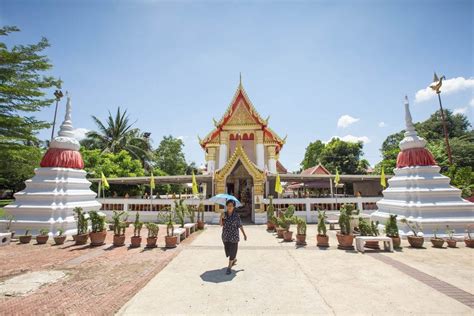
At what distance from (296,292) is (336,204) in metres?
12.4

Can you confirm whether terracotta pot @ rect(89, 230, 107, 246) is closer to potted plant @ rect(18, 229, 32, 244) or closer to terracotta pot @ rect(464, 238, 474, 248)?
potted plant @ rect(18, 229, 32, 244)

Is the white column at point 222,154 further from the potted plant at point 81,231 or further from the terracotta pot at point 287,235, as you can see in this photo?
the potted plant at point 81,231

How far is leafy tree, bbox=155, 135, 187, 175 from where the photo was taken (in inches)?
1313

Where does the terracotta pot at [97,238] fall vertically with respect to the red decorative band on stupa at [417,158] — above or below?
below

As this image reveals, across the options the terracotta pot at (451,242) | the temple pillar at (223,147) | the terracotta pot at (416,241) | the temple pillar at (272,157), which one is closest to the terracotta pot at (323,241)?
the terracotta pot at (416,241)

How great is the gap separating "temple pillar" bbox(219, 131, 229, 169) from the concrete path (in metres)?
Answer: 13.2

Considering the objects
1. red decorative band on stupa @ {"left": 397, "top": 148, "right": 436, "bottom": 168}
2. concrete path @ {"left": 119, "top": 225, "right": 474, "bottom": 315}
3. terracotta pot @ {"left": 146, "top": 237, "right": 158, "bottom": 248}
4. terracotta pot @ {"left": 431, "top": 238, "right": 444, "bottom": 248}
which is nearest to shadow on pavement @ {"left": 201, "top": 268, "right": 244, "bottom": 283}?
concrete path @ {"left": 119, "top": 225, "right": 474, "bottom": 315}

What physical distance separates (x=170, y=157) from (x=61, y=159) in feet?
70.8

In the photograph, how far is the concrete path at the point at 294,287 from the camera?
13.0 feet

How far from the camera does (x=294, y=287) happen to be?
16.1ft

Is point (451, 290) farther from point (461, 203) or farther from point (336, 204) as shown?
point (336, 204)

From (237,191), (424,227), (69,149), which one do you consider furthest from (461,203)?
(69,149)

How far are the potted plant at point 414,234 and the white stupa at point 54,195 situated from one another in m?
14.3

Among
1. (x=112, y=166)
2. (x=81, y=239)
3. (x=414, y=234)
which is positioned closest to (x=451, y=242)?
(x=414, y=234)
